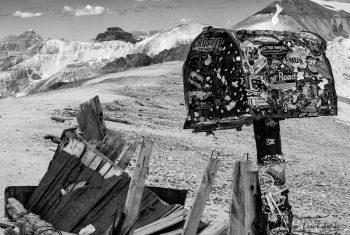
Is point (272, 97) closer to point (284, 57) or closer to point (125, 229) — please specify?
point (284, 57)

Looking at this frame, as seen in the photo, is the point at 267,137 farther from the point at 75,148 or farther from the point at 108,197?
the point at 75,148

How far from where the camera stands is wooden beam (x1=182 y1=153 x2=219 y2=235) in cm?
526

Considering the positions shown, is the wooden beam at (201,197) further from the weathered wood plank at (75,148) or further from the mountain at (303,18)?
the mountain at (303,18)

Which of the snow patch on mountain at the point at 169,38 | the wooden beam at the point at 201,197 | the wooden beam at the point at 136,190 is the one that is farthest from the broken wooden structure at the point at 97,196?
the snow patch on mountain at the point at 169,38

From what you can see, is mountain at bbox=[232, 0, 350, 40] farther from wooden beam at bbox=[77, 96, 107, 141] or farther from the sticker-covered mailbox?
the sticker-covered mailbox

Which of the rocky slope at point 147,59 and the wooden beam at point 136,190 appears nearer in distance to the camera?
the wooden beam at point 136,190

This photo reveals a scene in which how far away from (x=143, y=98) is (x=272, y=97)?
67.2 ft

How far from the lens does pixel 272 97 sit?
5.70 m

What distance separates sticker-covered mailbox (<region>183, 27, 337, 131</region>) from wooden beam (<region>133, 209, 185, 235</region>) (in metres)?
0.98

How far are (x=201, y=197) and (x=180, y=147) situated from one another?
11106 mm

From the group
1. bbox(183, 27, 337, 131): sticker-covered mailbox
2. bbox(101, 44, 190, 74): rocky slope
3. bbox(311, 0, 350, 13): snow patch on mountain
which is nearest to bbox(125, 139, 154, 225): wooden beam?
bbox(183, 27, 337, 131): sticker-covered mailbox

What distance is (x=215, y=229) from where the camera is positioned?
550 cm

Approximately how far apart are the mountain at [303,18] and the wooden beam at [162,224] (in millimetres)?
65613

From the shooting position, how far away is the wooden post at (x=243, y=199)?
4.83 metres
